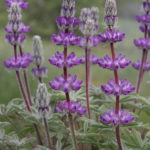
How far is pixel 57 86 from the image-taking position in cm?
229

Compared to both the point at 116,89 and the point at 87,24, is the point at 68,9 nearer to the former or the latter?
the point at 87,24

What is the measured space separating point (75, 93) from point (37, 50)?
0.54m

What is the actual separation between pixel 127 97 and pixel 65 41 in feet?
2.35

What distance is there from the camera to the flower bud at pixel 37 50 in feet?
8.52

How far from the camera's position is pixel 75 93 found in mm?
3014

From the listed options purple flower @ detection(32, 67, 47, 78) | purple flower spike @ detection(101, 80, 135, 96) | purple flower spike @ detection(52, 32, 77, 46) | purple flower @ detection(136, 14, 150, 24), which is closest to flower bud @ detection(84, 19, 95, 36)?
purple flower spike @ detection(52, 32, 77, 46)

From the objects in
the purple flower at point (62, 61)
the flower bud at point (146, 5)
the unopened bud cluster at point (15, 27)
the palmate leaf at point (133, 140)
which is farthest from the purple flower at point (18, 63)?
the flower bud at point (146, 5)

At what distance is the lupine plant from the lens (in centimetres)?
222

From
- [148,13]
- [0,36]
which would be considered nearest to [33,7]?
[0,36]

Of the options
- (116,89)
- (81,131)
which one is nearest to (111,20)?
(116,89)

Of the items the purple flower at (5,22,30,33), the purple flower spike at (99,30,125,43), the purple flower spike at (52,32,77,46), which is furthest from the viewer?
the purple flower at (5,22,30,33)

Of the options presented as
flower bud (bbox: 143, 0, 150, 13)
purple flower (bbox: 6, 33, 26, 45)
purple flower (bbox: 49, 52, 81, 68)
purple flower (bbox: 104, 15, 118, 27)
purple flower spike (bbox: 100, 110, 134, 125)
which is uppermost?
flower bud (bbox: 143, 0, 150, 13)

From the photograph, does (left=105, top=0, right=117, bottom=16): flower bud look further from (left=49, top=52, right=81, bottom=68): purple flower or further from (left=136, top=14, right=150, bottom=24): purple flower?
(left=136, top=14, right=150, bottom=24): purple flower

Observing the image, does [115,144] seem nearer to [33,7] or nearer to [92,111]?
[92,111]
